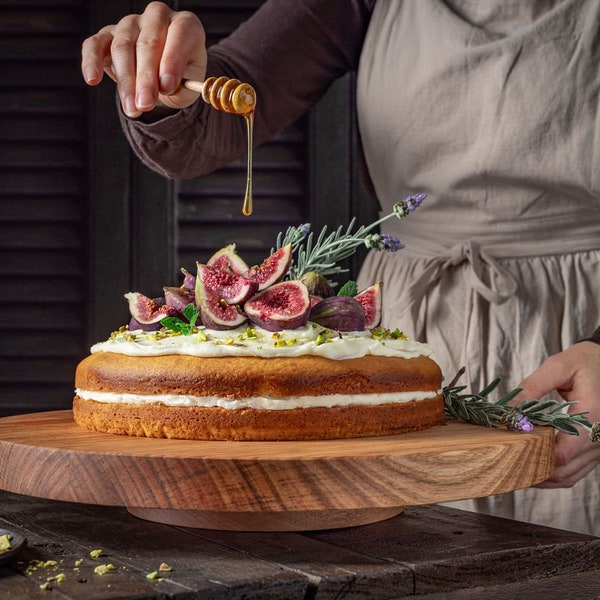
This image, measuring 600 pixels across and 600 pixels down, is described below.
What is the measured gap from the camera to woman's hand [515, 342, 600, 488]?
1.82 meters

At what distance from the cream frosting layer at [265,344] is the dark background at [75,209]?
5.15 feet

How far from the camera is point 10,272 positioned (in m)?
3.30

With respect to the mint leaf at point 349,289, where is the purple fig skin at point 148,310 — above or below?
below

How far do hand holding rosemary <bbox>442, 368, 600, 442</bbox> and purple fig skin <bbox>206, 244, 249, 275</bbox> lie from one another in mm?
442

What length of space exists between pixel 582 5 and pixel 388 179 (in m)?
0.58

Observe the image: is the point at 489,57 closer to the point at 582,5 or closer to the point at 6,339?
the point at 582,5

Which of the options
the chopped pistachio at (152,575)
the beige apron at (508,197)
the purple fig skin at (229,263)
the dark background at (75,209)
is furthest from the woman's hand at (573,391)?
the dark background at (75,209)

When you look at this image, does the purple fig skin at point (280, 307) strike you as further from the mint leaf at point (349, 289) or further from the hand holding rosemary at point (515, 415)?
the hand holding rosemary at point (515, 415)

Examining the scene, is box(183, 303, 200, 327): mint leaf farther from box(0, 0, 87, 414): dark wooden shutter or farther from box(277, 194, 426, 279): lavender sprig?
box(0, 0, 87, 414): dark wooden shutter

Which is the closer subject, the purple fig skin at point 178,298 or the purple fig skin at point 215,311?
the purple fig skin at point 215,311

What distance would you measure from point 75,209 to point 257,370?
191 cm

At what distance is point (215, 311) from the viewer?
1688 mm

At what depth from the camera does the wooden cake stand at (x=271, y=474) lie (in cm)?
134

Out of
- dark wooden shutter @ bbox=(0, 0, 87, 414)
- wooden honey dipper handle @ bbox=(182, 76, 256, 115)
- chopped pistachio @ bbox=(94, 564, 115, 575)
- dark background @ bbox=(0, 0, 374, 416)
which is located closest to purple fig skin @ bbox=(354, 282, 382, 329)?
wooden honey dipper handle @ bbox=(182, 76, 256, 115)
